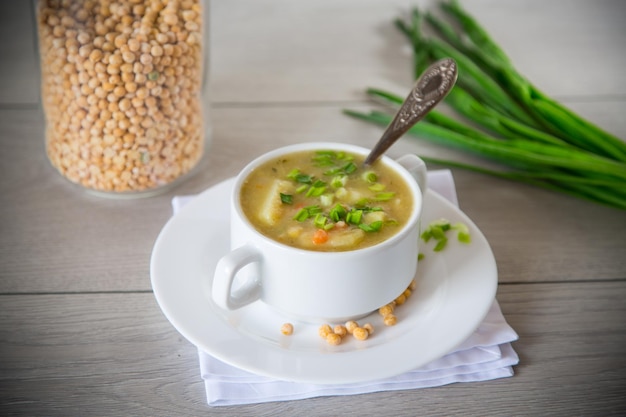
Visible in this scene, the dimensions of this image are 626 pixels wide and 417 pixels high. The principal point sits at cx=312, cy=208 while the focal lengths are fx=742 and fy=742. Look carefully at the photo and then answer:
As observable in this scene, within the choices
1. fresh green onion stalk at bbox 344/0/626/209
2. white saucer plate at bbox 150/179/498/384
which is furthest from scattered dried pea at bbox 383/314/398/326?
fresh green onion stalk at bbox 344/0/626/209

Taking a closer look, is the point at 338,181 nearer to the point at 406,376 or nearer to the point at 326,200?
the point at 326,200

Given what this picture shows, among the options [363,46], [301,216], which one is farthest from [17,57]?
[301,216]

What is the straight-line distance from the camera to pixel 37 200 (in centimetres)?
151

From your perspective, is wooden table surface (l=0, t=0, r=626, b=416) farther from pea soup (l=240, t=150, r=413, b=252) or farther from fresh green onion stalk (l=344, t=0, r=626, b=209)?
pea soup (l=240, t=150, r=413, b=252)

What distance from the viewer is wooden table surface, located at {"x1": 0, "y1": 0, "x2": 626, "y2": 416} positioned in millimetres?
1097

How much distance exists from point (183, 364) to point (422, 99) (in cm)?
59

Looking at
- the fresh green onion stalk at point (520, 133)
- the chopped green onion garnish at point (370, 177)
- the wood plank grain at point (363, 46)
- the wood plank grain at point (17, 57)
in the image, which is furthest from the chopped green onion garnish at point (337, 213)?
the wood plank grain at point (17, 57)

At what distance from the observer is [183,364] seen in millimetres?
1143

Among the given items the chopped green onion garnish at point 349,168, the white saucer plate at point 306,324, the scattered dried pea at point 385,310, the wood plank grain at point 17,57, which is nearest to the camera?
the white saucer plate at point 306,324

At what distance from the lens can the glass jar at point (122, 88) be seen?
52.2 inches

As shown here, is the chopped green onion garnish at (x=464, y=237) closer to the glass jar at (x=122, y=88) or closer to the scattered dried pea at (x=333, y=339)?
the scattered dried pea at (x=333, y=339)

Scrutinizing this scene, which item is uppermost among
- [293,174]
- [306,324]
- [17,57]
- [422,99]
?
[422,99]

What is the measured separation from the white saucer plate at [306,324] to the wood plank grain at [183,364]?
0.08 metres

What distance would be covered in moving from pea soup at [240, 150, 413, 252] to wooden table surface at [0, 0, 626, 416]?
23 centimetres
